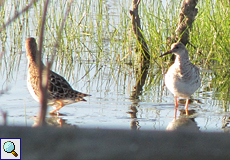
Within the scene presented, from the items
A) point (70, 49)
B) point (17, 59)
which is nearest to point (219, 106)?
point (70, 49)

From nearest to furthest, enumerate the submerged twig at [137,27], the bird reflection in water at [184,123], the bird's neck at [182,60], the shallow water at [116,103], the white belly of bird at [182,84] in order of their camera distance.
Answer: the bird reflection in water at [184,123] → the shallow water at [116,103] → the white belly of bird at [182,84] → the bird's neck at [182,60] → the submerged twig at [137,27]

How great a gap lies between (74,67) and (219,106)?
3.51m

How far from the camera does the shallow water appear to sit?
221 inches

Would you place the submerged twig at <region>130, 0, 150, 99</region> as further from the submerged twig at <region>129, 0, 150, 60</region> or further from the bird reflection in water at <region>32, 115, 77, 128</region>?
the bird reflection in water at <region>32, 115, 77, 128</region>

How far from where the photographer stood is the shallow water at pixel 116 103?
18.4 feet

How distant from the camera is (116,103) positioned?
21.1 ft

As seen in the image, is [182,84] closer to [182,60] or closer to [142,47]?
[182,60]

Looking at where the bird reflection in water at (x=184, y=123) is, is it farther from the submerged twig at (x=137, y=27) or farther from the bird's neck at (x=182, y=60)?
the submerged twig at (x=137, y=27)

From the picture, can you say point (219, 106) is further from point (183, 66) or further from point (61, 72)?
point (61, 72)

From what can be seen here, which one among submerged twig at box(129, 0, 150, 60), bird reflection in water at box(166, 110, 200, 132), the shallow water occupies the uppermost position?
submerged twig at box(129, 0, 150, 60)

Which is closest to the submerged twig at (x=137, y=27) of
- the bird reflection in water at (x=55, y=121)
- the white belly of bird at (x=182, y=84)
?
the white belly of bird at (x=182, y=84)

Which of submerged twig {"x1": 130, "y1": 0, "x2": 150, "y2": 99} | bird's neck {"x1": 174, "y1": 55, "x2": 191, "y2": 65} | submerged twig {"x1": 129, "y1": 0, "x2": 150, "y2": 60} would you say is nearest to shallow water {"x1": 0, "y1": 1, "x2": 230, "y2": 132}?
submerged twig {"x1": 130, "y1": 0, "x2": 150, "y2": 99}

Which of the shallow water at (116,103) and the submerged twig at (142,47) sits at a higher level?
the submerged twig at (142,47)

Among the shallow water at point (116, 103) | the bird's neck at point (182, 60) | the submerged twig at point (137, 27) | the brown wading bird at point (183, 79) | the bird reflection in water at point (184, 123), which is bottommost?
the bird reflection in water at point (184, 123)
